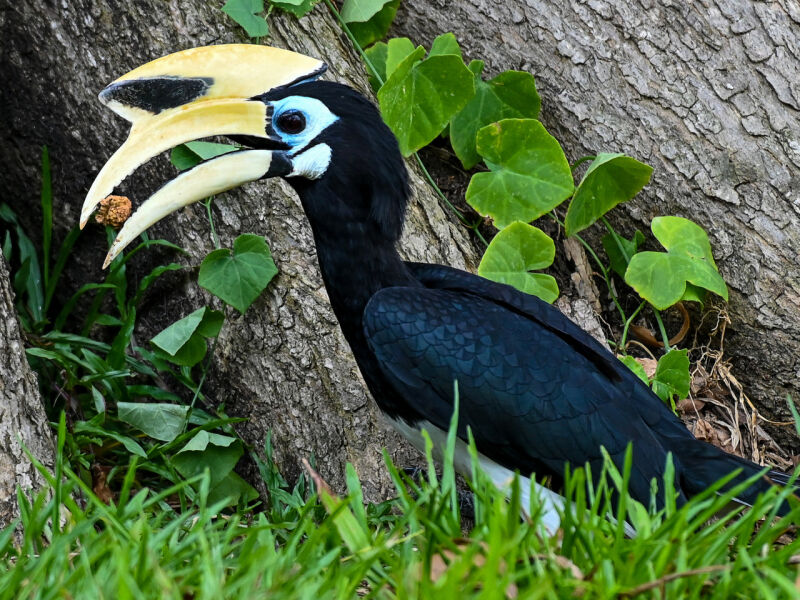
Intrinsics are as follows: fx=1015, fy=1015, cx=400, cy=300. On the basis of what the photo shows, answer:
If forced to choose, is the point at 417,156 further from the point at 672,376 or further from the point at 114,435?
the point at 114,435

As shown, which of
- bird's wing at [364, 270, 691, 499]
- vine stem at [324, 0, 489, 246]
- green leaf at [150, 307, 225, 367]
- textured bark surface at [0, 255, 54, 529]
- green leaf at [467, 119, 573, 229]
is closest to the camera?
textured bark surface at [0, 255, 54, 529]

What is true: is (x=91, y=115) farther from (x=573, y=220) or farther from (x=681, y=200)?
(x=681, y=200)

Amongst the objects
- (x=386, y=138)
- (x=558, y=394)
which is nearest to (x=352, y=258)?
(x=386, y=138)

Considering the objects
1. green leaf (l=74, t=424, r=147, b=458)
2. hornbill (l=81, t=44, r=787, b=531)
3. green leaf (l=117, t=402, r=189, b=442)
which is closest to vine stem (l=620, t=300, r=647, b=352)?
hornbill (l=81, t=44, r=787, b=531)

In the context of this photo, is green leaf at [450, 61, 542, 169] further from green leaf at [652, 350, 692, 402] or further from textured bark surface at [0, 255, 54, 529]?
textured bark surface at [0, 255, 54, 529]

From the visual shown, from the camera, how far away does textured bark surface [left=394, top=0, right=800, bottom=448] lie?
13.0 feet

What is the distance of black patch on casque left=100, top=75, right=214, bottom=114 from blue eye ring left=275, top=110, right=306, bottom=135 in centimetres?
24

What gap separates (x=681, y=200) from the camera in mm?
4078

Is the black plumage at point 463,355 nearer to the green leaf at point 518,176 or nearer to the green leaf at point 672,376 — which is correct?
the green leaf at point 672,376

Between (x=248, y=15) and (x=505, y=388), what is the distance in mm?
1746

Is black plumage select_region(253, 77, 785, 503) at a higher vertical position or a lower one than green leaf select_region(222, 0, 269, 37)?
lower

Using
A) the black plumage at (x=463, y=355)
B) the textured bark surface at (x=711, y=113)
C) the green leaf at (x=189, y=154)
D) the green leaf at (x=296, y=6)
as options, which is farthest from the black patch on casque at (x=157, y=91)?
the textured bark surface at (x=711, y=113)

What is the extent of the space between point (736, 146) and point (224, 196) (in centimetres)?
200

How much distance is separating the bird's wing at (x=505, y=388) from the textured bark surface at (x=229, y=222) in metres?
0.60
